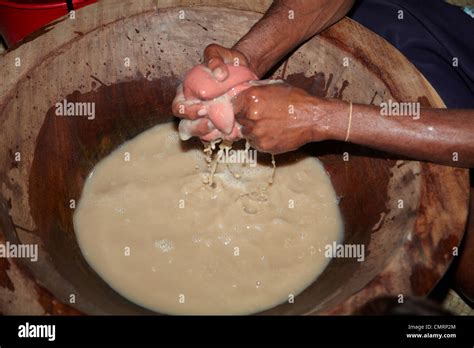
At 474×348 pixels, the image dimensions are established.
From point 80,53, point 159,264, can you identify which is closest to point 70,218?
point 159,264

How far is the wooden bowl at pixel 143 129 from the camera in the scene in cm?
147

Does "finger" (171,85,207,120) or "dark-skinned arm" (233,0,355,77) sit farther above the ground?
"dark-skinned arm" (233,0,355,77)

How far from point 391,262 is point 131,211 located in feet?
2.75

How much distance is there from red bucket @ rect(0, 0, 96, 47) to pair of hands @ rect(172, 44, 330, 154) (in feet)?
2.93

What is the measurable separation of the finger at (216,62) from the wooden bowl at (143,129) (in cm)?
31

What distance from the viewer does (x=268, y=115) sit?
1.58 m

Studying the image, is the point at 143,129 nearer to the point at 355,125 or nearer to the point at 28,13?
the point at 28,13

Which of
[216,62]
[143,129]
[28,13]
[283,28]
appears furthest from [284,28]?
[28,13]

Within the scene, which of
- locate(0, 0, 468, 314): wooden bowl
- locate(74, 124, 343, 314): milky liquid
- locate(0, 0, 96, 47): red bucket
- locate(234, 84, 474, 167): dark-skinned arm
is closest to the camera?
locate(0, 0, 468, 314): wooden bowl

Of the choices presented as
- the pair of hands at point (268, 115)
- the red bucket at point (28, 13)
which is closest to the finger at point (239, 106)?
the pair of hands at point (268, 115)

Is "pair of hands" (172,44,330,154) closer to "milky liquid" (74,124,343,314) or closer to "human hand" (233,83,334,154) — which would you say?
"human hand" (233,83,334,154)

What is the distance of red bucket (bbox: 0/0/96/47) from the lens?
7.32ft

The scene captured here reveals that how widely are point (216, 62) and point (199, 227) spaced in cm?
52

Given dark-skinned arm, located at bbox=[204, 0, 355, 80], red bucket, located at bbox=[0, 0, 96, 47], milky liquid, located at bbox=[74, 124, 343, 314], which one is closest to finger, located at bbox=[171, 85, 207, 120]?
dark-skinned arm, located at bbox=[204, 0, 355, 80]
